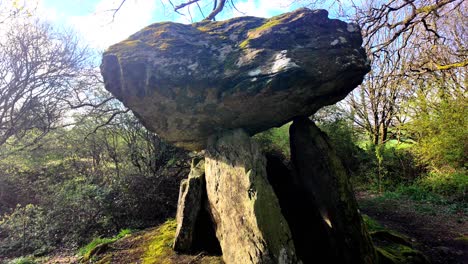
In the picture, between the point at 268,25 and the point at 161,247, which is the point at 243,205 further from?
the point at 268,25

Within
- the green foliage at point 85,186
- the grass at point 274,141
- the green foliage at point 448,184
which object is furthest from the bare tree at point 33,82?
the green foliage at point 448,184

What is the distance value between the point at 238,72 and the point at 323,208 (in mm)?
2102

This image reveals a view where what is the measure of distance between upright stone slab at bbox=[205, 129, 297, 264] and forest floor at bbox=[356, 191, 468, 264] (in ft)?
9.93

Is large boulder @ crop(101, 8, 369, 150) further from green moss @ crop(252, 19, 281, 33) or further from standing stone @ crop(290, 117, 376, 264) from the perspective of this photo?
standing stone @ crop(290, 117, 376, 264)

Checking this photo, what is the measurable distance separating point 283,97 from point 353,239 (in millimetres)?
2011

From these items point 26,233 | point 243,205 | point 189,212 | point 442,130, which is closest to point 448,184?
point 442,130

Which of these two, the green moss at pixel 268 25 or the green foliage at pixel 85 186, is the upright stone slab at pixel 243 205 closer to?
the green moss at pixel 268 25

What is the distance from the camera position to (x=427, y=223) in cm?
656

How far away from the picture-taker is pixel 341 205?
3814mm

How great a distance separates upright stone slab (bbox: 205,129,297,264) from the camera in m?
3.11

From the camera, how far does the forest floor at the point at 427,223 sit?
15.9 ft

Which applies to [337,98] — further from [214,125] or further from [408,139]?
[408,139]

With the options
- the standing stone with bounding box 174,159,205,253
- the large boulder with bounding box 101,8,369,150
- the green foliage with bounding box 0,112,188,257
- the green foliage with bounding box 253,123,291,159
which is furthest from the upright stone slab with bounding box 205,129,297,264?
the green foliage with bounding box 253,123,291,159

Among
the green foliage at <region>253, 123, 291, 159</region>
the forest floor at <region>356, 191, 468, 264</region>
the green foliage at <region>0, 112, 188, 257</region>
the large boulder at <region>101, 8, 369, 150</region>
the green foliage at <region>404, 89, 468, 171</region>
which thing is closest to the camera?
the large boulder at <region>101, 8, 369, 150</region>
